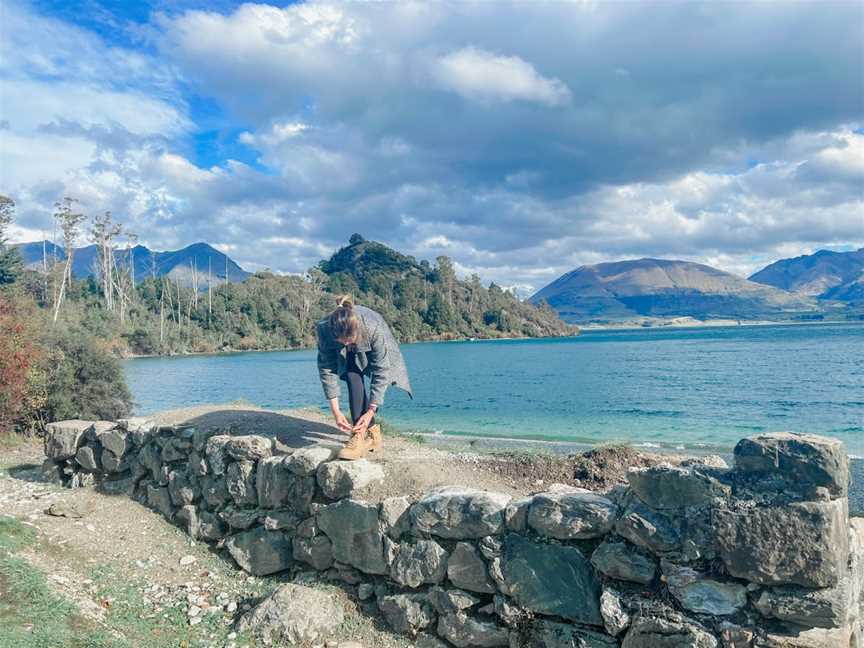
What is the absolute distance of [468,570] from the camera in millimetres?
5395

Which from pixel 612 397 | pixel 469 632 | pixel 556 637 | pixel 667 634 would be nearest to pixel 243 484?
pixel 469 632

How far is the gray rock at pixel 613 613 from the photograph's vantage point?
15.2 ft

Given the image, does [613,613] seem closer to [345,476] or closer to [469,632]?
[469,632]

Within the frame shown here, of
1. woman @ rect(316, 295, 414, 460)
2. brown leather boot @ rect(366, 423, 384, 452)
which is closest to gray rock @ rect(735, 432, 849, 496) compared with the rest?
woman @ rect(316, 295, 414, 460)

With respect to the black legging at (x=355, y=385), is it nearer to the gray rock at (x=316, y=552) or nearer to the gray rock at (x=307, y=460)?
the gray rock at (x=307, y=460)

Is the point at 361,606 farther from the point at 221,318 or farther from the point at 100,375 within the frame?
the point at 221,318

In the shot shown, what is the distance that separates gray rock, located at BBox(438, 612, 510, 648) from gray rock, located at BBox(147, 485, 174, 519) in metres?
4.63

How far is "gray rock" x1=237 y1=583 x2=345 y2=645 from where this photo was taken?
5547mm

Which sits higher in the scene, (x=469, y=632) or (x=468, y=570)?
(x=468, y=570)

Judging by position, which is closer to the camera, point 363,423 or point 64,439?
point 363,423

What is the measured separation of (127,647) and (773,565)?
4989 mm

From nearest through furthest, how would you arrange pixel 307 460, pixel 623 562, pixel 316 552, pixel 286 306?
pixel 623 562, pixel 316 552, pixel 307 460, pixel 286 306

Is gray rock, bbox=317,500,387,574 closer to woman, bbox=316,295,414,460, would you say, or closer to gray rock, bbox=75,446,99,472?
woman, bbox=316,295,414,460

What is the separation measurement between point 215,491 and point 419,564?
330cm
